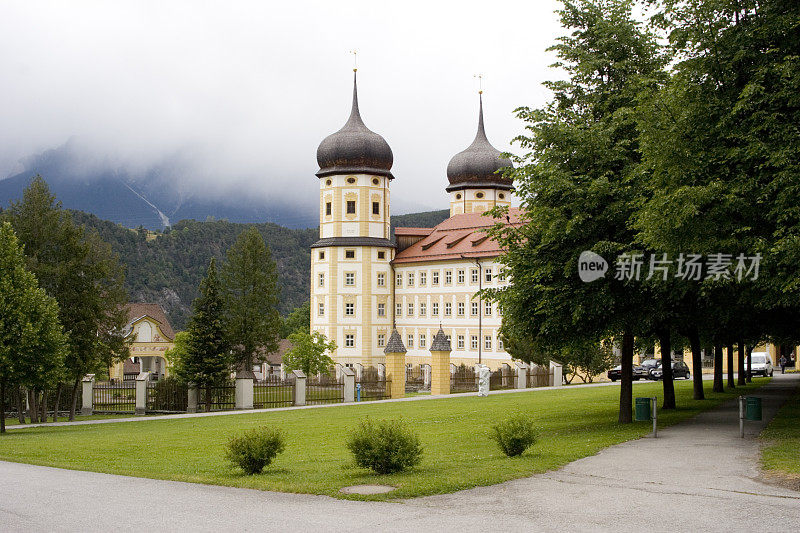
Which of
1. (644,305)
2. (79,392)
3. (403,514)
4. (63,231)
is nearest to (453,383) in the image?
(79,392)

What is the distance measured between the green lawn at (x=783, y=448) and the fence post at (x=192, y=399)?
76.2ft

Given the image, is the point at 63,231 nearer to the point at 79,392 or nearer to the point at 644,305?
the point at 79,392

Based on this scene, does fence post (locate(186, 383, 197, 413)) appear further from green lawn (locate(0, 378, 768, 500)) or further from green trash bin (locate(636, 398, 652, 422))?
green trash bin (locate(636, 398, 652, 422))

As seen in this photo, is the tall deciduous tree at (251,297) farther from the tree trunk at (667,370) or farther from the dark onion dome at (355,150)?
the tree trunk at (667,370)

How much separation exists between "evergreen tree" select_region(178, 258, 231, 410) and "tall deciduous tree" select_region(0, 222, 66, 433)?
10.3m

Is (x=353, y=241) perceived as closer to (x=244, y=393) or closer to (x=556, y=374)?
(x=556, y=374)

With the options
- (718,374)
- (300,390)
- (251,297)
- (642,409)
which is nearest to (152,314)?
(251,297)

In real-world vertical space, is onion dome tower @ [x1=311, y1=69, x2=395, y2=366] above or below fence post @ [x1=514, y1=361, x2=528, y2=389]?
above

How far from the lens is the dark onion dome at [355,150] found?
7206 centimetres

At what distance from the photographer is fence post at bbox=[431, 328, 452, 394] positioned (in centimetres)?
4234

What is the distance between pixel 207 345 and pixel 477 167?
49938 millimetres

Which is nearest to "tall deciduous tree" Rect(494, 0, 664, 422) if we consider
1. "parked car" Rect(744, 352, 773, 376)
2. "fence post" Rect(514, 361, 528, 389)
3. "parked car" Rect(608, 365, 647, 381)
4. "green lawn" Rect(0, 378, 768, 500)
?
"green lawn" Rect(0, 378, 768, 500)

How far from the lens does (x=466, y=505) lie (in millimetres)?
11211

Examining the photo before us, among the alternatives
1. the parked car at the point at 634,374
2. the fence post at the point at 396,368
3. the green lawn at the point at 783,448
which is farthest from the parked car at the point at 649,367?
the green lawn at the point at 783,448
